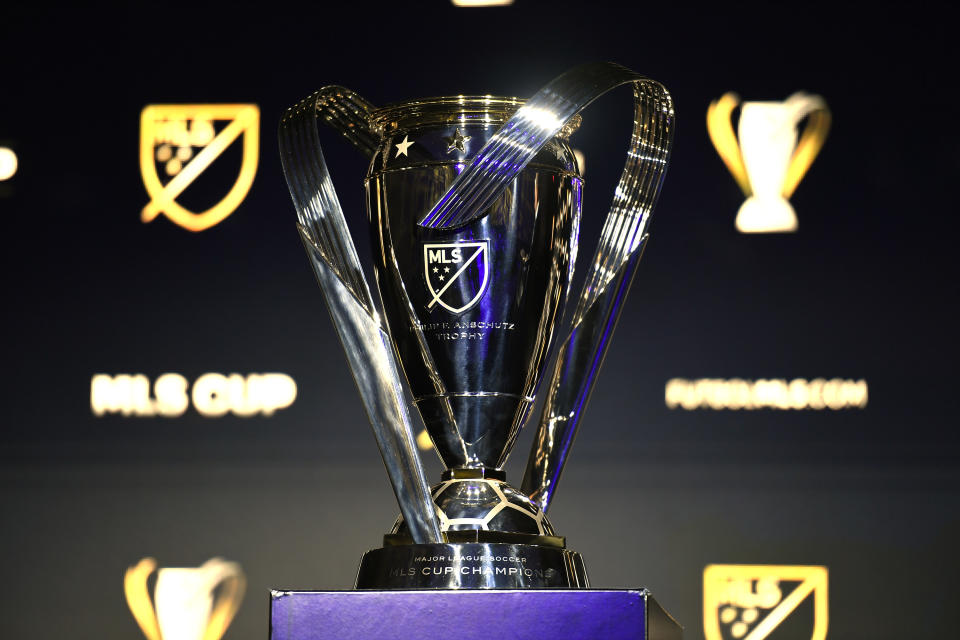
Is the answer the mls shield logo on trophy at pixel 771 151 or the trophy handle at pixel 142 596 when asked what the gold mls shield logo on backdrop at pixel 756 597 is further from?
the trophy handle at pixel 142 596

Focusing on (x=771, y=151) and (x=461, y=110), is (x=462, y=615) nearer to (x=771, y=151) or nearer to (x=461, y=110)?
(x=461, y=110)

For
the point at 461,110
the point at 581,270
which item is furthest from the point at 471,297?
the point at 581,270

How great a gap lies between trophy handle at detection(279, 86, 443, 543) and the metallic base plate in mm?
22

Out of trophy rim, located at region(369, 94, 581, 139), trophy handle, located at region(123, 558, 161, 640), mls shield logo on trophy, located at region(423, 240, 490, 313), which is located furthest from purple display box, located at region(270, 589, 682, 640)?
trophy handle, located at region(123, 558, 161, 640)

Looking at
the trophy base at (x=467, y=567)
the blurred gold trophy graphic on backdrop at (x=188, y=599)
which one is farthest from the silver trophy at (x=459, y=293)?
the blurred gold trophy graphic on backdrop at (x=188, y=599)

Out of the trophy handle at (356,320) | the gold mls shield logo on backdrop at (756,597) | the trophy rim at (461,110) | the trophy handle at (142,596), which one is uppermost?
the trophy rim at (461,110)

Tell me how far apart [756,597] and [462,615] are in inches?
47.9

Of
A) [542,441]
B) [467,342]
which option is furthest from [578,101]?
[542,441]

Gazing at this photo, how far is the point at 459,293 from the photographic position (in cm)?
92

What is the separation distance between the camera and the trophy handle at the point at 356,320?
34.9 inches

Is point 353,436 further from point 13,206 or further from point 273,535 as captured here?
point 13,206

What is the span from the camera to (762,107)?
6.25 ft

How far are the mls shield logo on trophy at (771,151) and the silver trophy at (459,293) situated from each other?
0.97 metres

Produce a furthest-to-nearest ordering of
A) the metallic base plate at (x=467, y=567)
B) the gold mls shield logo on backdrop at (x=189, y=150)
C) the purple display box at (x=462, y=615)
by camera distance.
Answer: the gold mls shield logo on backdrop at (x=189, y=150), the metallic base plate at (x=467, y=567), the purple display box at (x=462, y=615)
